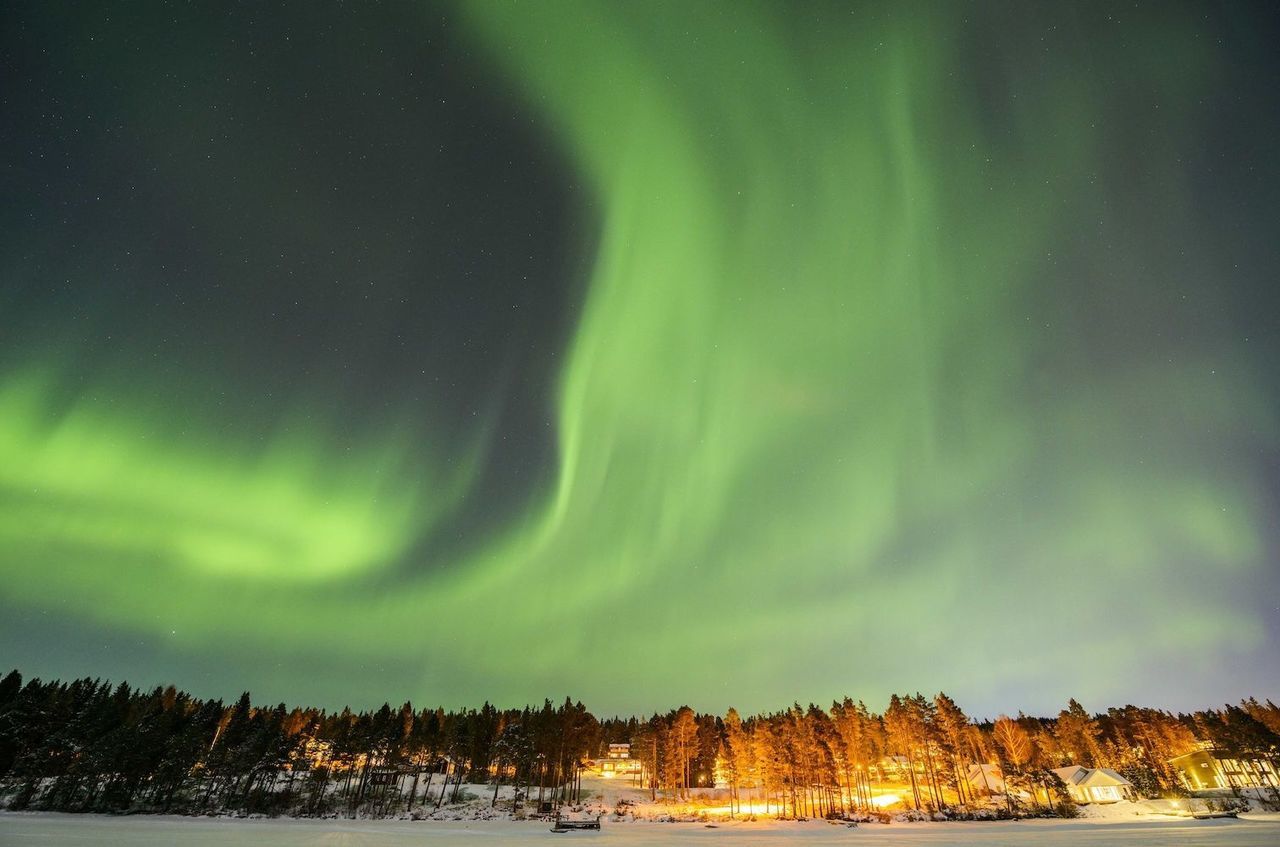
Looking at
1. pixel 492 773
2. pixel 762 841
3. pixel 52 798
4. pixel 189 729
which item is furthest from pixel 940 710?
pixel 52 798

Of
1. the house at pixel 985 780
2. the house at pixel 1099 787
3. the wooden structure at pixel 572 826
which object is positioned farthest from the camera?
the house at pixel 985 780

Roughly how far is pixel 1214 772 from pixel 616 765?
124m

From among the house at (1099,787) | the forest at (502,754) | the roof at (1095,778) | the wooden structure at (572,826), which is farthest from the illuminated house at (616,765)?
→ the roof at (1095,778)

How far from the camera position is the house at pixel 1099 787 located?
97.1m

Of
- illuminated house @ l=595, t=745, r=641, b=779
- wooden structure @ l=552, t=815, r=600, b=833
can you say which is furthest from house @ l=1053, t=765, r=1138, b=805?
illuminated house @ l=595, t=745, r=641, b=779

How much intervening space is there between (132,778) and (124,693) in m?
51.6

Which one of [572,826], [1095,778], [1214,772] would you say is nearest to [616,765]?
[572,826]

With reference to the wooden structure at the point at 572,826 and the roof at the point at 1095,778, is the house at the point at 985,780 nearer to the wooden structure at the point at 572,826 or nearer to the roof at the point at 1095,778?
the roof at the point at 1095,778

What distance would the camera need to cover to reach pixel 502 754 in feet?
379

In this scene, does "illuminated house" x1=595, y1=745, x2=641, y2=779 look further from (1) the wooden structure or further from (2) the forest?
(1) the wooden structure

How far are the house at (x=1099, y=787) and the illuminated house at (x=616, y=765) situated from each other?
93155 millimetres

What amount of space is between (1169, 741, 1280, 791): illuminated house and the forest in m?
2.65

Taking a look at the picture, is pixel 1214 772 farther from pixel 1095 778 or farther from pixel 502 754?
pixel 502 754

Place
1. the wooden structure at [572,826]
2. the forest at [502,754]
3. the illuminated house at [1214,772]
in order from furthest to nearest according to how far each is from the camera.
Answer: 1. the illuminated house at [1214,772]
2. the forest at [502,754]
3. the wooden structure at [572,826]
